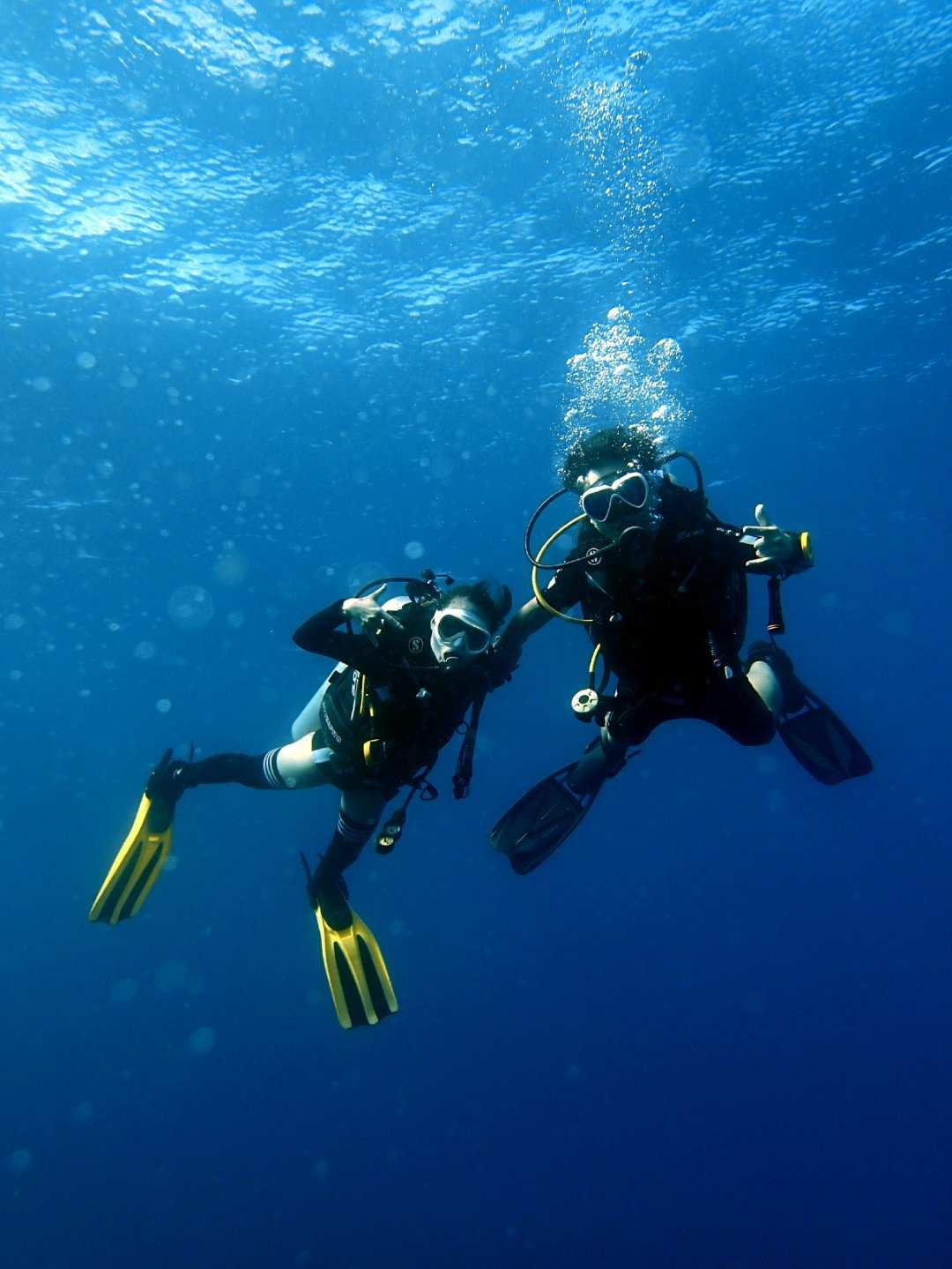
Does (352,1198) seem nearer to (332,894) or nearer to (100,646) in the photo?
(332,894)

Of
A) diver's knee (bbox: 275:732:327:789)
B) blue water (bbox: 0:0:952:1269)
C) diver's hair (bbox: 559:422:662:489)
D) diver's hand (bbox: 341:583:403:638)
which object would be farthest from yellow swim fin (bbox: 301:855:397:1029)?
blue water (bbox: 0:0:952:1269)

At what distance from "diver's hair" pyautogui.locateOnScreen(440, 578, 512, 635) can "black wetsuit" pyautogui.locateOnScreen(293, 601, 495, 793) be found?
247 mm

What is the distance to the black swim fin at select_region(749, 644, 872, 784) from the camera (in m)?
6.91

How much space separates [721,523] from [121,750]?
61590 mm

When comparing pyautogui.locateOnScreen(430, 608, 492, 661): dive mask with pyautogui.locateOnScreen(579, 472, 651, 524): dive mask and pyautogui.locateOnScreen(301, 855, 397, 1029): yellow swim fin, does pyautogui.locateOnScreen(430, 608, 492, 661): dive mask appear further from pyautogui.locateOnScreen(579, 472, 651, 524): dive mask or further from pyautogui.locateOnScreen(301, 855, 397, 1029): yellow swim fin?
pyautogui.locateOnScreen(301, 855, 397, 1029): yellow swim fin

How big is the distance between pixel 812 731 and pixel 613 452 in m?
3.33

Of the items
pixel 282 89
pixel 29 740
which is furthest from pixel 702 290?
pixel 29 740

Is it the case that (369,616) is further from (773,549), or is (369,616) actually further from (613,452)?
(773,549)

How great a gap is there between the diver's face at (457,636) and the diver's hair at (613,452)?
1694 millimetres

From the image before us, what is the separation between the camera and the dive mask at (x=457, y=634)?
5457mm

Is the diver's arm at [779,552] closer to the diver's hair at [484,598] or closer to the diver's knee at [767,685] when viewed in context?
the diver's knee at [767,685]

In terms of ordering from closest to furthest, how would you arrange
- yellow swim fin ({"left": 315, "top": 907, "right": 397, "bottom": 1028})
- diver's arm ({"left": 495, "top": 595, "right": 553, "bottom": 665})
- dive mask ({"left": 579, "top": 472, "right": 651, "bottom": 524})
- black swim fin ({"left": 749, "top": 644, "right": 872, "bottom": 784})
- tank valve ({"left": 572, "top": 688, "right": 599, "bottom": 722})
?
dive mask ({"left": 579, "top": 472, "right": 651, "bottom": 524}), tank valve ({"left": 572, "top": 688, "right": 599, "bottom": 722}), diver's arm ({"left": 495, "top": 595, "right": 553, "bottom": 665}), yellow swim fin ({"left": 315, "top": 907, "right": 397, "bottom": 1028}), black swim fin ({"left": 749, "top": 644, "right": 872, "bottom": 784})

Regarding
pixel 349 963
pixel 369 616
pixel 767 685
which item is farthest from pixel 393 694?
pixel 767 685

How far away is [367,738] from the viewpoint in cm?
616
